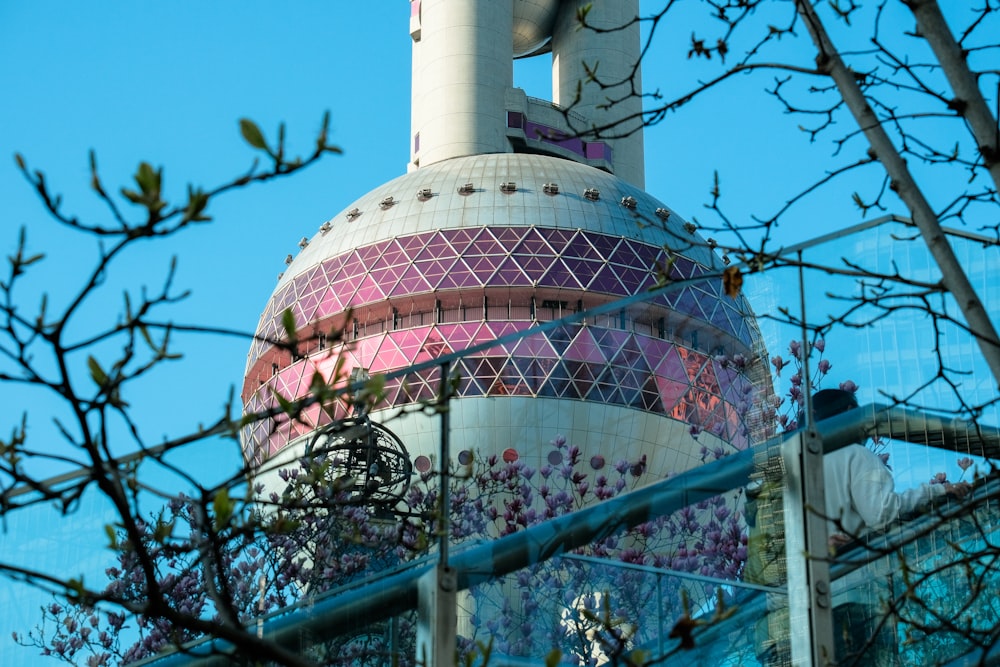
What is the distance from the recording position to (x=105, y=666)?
456 inches

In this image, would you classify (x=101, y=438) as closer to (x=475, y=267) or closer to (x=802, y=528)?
(x=802, y=528)

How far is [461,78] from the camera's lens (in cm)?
4675

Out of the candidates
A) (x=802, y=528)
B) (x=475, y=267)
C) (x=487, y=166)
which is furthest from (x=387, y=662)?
(x=487, y=166)

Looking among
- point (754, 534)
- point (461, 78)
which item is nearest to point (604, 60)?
point (461, 78)

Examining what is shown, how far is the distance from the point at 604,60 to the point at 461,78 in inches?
175

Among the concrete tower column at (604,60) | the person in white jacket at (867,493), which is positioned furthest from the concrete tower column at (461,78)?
the person in white jacket at (867,493)

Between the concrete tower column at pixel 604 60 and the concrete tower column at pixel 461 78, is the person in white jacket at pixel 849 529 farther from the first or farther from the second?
the concrete tower column at pixel 604 60

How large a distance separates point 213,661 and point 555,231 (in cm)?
3306

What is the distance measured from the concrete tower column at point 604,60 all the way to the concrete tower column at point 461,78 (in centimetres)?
213

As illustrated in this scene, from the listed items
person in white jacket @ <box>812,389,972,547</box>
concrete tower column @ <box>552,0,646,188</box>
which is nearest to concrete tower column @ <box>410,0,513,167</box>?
concrete tower column @ <box>552,0,646,188</box>

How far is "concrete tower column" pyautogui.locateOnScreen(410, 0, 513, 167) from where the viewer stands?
45969 mm

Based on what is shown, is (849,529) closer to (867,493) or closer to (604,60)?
(867,493)

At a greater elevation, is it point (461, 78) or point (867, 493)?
point (461, 78)

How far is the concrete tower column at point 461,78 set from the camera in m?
46.0
